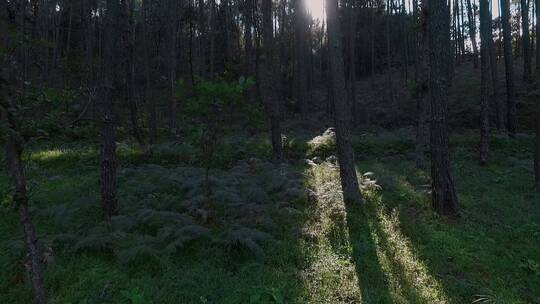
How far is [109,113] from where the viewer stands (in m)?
7.60

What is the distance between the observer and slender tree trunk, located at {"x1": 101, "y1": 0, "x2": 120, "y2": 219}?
7574 mm

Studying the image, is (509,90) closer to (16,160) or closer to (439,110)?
(439,110)

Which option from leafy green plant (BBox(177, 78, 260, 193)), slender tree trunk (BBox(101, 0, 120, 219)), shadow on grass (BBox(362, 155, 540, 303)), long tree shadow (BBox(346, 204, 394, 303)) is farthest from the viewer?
slender tree trunk (BBox(101, 0, 120, 219))

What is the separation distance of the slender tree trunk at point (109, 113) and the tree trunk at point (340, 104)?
4.56 meters

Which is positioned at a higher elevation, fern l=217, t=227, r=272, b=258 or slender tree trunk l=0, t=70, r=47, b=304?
slender tree trunk l=0, t=70, r=47, b=304

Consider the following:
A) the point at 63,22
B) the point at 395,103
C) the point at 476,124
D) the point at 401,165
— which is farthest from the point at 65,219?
the point at 63,22

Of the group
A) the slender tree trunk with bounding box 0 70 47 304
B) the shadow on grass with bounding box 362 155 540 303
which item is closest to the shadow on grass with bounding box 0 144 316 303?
the slender tree trunk with bounding box 0 70 47 304

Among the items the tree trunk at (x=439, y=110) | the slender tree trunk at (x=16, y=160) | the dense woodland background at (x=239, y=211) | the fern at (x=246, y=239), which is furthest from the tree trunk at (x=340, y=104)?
the slender tree trunk at (x=16, y=160)

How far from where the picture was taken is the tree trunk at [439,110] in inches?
331

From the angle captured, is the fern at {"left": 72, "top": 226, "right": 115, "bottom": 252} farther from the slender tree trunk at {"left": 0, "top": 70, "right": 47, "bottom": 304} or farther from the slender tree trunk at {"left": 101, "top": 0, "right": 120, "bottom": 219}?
the slender tree trunk at {"left": 0, "top": 70, "right": 47, "bottom": 304}

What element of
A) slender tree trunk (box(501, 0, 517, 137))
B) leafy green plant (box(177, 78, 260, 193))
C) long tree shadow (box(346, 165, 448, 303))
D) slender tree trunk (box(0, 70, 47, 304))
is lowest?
long tree shadow (box(346, 165, 448, 303))

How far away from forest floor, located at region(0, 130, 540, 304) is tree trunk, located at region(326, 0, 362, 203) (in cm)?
55

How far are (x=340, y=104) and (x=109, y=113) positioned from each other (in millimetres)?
4836

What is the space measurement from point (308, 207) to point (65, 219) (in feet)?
15.6
